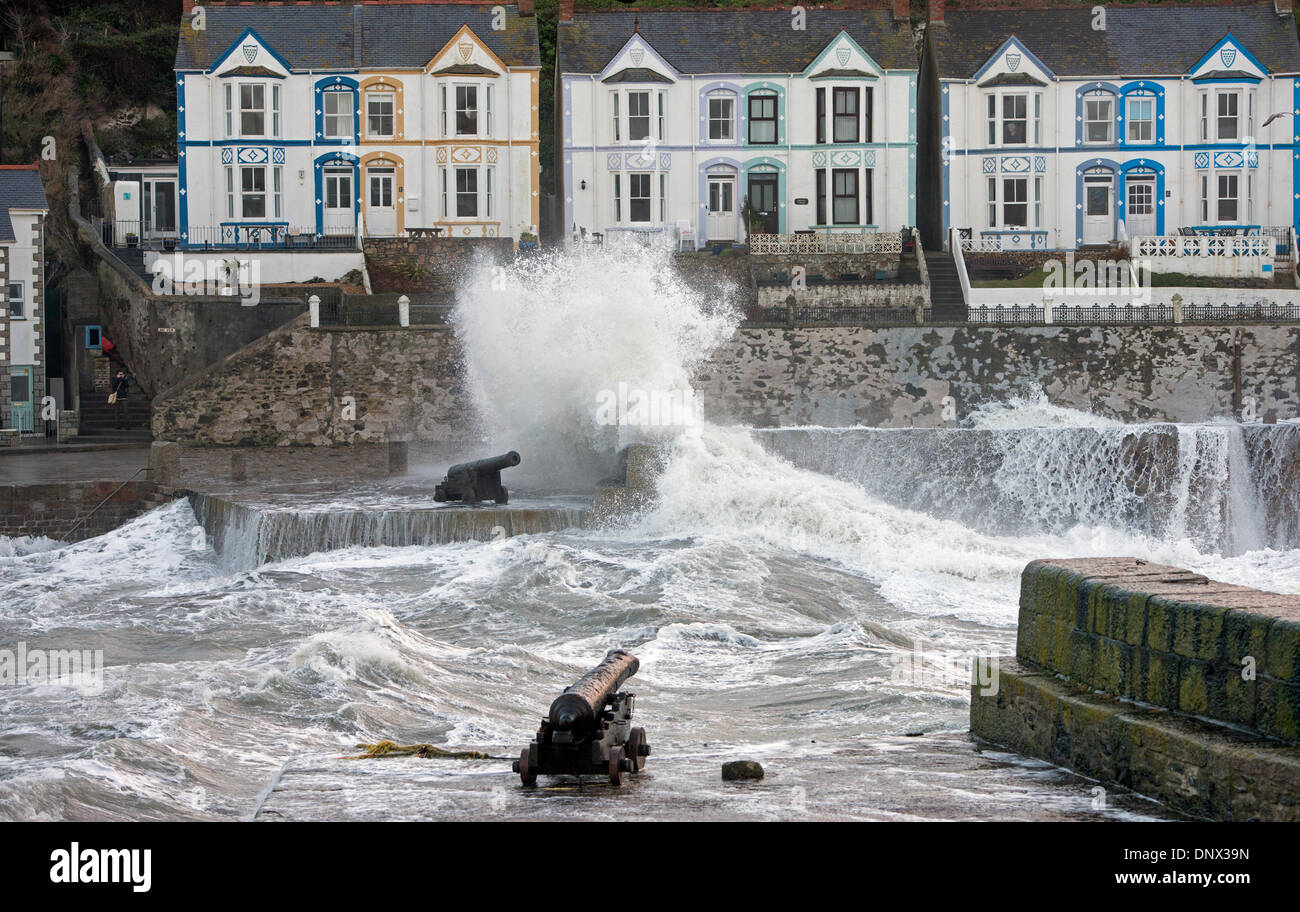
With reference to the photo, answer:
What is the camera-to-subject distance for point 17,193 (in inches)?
1425

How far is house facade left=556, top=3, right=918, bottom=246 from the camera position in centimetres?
4116

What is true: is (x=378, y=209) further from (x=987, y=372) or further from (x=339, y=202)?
(x=987, y=372)

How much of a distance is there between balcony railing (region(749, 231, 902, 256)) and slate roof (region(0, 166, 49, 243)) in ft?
52.2

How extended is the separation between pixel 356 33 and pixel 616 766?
3471cm

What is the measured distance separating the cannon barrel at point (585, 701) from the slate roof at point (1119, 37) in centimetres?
3355

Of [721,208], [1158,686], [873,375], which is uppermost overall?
[721,208]

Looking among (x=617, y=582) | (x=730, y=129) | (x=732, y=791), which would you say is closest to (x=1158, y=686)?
(x=732, y=791)

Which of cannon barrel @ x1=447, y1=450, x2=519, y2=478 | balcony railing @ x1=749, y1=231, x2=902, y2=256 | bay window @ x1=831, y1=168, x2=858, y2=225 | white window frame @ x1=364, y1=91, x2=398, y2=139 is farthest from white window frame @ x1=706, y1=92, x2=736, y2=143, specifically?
cannon barrel @ x1=447, y1=450, x2=519, y2=478

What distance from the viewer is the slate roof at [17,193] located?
3550cm

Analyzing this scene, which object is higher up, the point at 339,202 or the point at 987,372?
the point at 339,202

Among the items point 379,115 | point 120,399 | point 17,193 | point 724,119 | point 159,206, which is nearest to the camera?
point 17,193

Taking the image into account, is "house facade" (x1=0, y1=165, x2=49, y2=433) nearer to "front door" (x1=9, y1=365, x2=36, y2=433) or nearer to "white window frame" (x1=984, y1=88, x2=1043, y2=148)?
"front door" (x1=9, y1=365, x2=36, y2=433)
